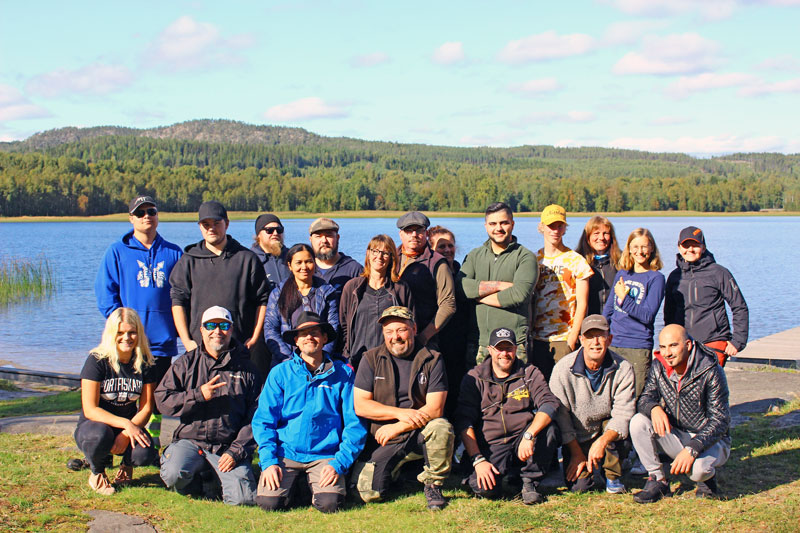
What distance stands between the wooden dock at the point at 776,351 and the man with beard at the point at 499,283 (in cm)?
639

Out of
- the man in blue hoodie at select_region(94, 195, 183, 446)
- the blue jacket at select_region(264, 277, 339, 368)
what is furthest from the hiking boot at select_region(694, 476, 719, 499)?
the man in blue hoodie at select_region(94, 195, 183, 446)

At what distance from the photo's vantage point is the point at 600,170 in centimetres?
18850

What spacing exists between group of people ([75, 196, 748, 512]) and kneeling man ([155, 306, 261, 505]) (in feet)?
0.04

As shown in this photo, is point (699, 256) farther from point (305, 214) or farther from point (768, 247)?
point (305, 214)

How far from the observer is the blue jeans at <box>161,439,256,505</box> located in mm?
4902

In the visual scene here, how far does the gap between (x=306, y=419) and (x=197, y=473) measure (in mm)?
874

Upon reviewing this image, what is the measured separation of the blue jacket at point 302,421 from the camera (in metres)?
4.96

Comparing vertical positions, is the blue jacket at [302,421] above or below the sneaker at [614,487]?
above

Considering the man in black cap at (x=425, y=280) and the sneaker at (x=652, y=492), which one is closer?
the sneaker at (x=652, y=492)

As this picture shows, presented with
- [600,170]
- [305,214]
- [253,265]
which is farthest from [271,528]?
[600,170]

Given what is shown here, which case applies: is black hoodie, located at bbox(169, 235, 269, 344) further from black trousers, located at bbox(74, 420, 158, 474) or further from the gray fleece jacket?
the gray fleece jacket

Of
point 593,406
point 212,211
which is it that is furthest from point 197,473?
point 593,406

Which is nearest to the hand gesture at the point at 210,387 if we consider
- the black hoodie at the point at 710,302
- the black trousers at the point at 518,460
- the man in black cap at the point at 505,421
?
the man in black cap at the point at 505,421

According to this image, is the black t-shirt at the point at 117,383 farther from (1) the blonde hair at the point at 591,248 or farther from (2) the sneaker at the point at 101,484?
(1) the blonde hair at the point at 591,248
